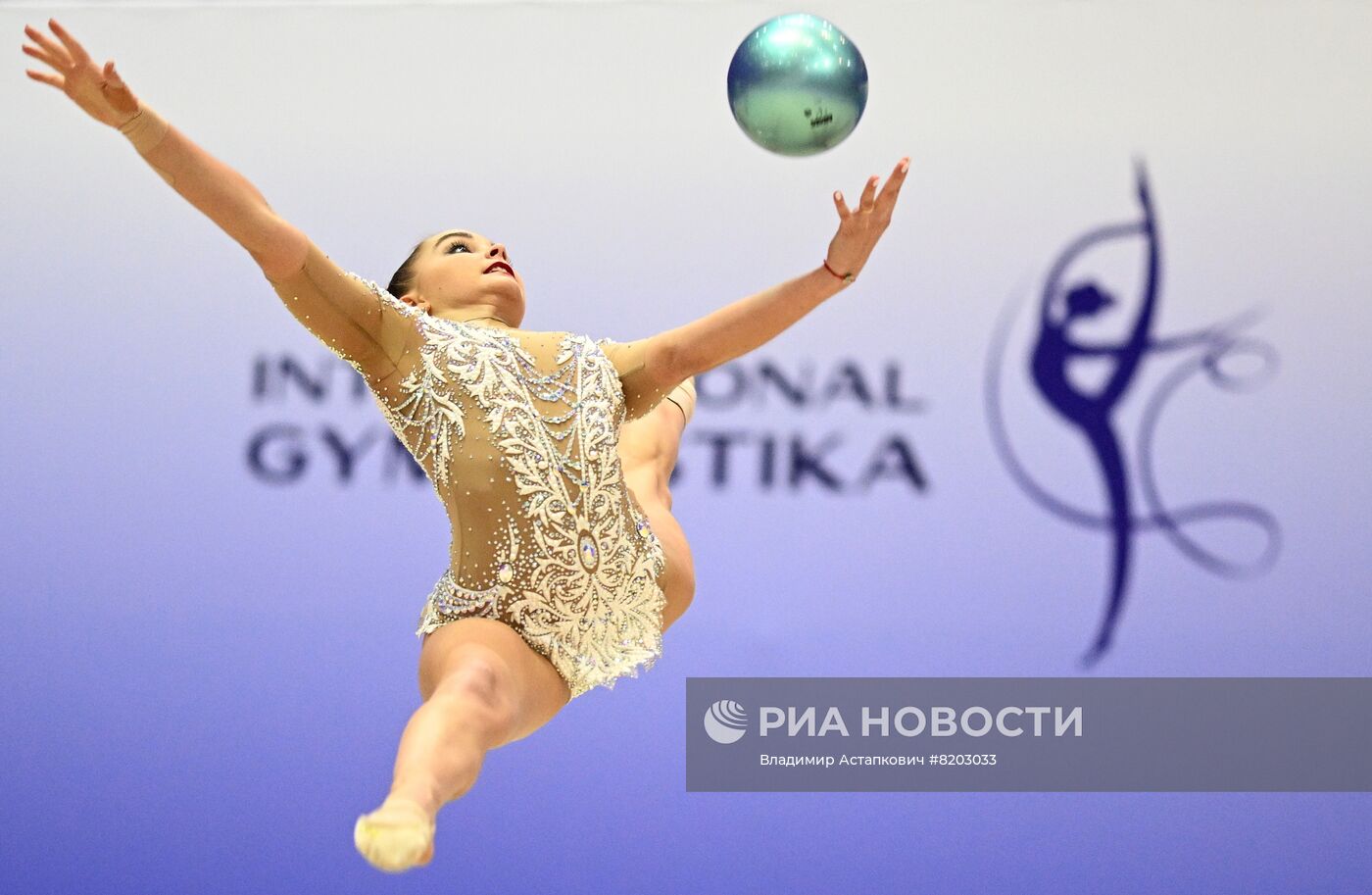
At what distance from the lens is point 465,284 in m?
2.60

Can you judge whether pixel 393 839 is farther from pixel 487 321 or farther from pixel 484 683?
pixel 487 321

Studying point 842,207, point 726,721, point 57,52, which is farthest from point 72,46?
point 726,721

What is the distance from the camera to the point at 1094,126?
13.1 ft

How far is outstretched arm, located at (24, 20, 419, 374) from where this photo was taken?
6.59 ft

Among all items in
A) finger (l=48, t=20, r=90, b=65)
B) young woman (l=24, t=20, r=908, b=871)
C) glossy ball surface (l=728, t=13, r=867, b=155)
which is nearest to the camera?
finger (l=48, t=20, r=90, b=65)

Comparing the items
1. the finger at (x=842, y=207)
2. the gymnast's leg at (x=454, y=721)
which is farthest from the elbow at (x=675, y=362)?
the gymnast's leg at (x=454, y=721)

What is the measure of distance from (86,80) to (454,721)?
3.01ft

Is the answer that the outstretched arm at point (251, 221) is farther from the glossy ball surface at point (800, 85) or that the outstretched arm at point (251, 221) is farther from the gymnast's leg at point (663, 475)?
the glossy ball surface at point (800, 85)

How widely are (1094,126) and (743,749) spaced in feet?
5.76

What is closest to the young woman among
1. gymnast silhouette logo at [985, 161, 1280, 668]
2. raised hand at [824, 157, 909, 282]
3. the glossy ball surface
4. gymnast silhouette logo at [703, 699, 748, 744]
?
raised hand at [824, 157, 909, 282]

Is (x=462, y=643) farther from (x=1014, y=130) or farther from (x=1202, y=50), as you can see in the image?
(x=1202, y=50)

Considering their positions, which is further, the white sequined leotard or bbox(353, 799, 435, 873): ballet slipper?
the white sequined leotard

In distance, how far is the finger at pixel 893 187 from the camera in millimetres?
2283
